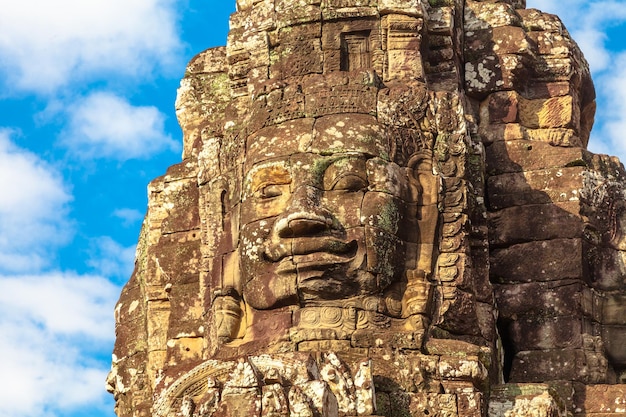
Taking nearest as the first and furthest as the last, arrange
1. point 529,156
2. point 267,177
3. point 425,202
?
point 267,177, point 425,202, point 529,156

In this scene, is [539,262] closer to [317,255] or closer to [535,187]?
[535,187]

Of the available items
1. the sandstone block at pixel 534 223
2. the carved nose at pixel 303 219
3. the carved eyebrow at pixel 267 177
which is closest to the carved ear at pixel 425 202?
the carved nose at pixel 303 219

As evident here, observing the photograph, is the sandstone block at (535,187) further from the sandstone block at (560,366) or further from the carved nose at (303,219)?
the carved nose at (303,219)

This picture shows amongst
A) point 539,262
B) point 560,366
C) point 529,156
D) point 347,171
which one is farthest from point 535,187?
point 347,171

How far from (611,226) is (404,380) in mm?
Result: 4307

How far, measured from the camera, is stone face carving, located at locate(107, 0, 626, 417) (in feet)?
77.9

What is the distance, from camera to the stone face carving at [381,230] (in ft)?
77.9

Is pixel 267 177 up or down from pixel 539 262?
up

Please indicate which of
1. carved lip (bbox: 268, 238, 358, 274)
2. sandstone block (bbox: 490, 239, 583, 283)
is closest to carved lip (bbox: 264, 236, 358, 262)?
carved lip (bbox: 268, 238, 358, 274)

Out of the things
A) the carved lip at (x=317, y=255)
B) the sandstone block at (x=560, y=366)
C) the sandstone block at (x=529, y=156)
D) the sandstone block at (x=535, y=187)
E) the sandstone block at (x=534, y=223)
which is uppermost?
the sandstone block at (x=529, y=156)

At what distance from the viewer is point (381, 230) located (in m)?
24.2

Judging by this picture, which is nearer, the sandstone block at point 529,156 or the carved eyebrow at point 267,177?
the carved eyebrow at point 267,177

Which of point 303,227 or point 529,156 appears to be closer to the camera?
point 303,227

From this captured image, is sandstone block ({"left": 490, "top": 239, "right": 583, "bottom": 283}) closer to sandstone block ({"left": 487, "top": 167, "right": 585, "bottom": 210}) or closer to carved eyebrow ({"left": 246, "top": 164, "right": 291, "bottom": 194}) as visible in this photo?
sandstone block ({"left": 487, "top": 167, "right": 585, "bottom": 210})
